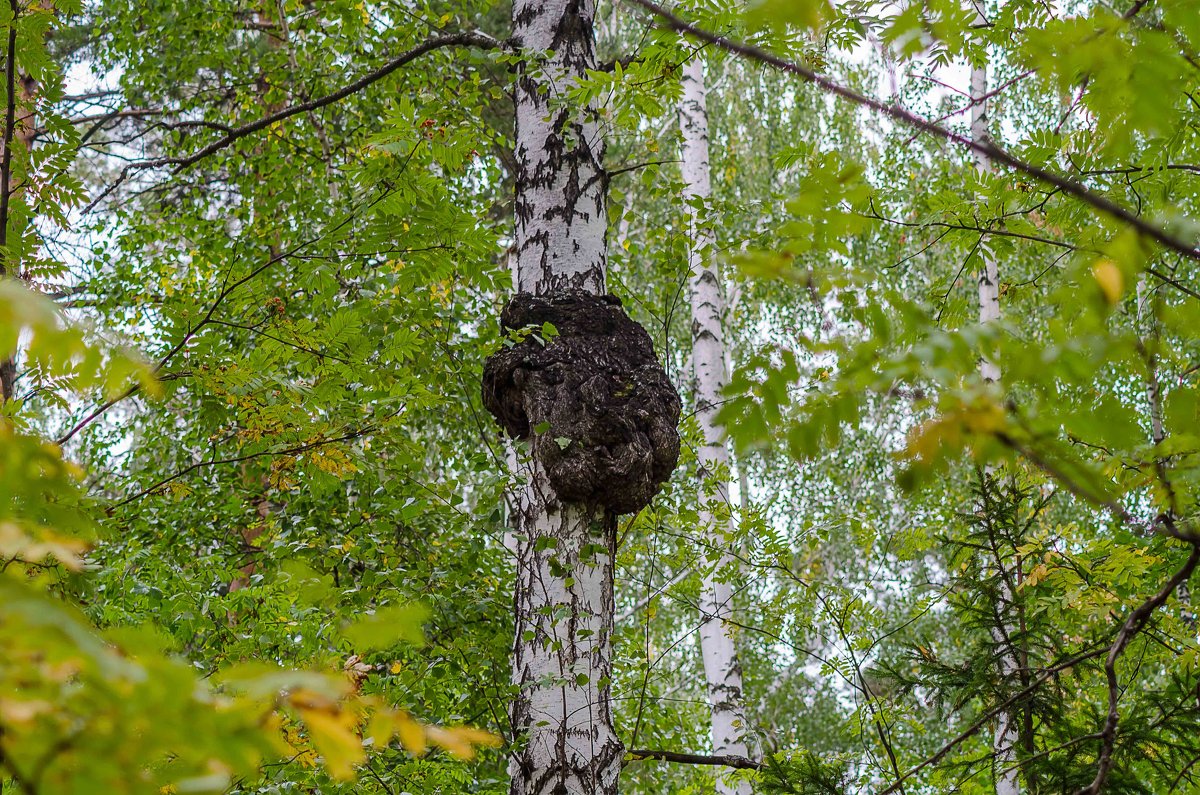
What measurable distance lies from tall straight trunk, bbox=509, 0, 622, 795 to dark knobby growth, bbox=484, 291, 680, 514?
10 centimetres

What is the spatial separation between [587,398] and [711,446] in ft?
8.46

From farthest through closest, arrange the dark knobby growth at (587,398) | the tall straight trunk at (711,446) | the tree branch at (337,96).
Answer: the tall straight trunk at (711,446)
the tree branch at (337,96)
the dark knobby growth at (587,398)

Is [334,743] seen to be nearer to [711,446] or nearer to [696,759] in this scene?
[696,759]

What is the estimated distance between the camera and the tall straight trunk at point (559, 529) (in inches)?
91.7

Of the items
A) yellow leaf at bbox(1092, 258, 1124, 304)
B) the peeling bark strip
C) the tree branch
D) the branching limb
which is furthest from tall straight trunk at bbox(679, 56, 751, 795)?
yellow leaf at bbox(1092, 258, 1124, 304)

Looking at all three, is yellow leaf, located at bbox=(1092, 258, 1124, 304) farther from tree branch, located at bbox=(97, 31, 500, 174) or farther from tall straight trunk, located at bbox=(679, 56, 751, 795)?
tall straight trunk, located at bbox=(679, 56, 751, 795)

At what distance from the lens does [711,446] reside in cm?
504

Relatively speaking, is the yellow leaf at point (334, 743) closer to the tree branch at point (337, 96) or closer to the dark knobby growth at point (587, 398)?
the dark knobby growth at point (587, 398)

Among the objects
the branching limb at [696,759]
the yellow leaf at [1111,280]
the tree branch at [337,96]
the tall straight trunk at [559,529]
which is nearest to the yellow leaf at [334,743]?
the yellow leaf at [1111,280]

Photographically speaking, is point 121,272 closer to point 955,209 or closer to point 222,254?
point 222,254

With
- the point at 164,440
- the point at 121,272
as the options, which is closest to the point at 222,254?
the point at 121,272

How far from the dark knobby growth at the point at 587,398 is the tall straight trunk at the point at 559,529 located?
0.10 m

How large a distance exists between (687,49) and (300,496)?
9.31 feet

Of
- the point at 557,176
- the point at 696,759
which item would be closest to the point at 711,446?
the point at 696,759
